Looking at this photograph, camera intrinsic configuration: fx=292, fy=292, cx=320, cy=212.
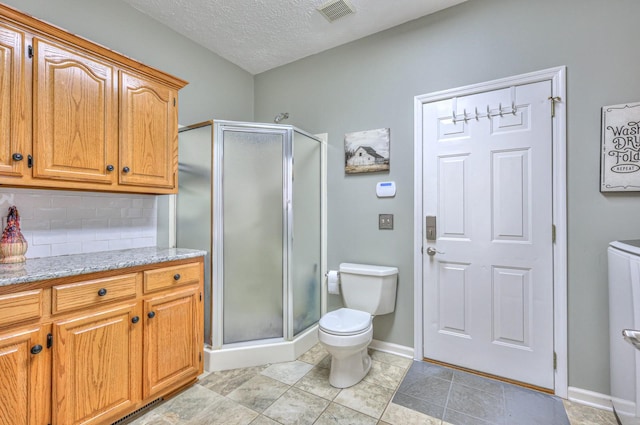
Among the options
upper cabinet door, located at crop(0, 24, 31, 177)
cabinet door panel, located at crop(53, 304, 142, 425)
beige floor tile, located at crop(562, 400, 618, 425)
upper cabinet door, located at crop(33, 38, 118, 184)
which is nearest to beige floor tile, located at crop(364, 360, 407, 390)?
beige floor tile, located at crop(562, 400, 618, 425)

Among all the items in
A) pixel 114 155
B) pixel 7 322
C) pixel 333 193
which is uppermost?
pixel 114 155

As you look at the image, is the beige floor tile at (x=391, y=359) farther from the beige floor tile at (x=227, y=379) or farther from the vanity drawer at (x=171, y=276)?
the vanity drawer at (x=171, y=276)

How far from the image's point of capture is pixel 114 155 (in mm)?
1744

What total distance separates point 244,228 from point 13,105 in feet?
4.55

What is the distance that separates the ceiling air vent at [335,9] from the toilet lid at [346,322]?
225 centimetres

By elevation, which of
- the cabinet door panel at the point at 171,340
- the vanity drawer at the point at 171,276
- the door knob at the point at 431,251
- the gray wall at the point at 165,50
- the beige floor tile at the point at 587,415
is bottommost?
the beige floor tile at the point at 587,415

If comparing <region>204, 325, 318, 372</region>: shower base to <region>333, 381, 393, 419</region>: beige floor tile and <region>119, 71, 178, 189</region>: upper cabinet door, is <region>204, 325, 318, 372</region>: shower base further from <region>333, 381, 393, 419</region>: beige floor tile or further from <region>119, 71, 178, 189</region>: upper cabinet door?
<region>119, 71, 178, 189</region>: upper cabinet door

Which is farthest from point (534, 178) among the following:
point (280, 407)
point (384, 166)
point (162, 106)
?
point (162, 106)

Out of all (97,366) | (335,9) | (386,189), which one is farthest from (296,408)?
(335,9)

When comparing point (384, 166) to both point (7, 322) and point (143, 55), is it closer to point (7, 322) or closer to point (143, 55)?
point (143, 55)

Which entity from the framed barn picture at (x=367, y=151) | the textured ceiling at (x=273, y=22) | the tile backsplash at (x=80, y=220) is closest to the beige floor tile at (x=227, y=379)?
the tile backsplash at (x=80, y=220)

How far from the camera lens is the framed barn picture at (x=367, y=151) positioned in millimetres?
2412

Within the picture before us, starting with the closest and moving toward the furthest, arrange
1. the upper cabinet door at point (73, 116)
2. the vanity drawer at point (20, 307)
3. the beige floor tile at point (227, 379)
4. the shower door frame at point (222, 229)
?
the vanity drawer at point (20, 307), the upper cabinet door at point (73, 116), the beige floor tile at point (227, 379), the shower door frame at point (222, 229)

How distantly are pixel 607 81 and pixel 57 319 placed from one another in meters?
3.15
